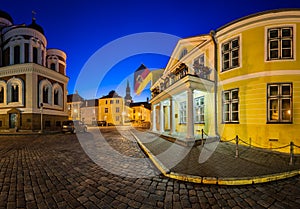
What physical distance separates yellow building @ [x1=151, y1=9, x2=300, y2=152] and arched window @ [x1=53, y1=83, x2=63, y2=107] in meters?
23.6

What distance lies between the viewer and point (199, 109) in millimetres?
13000

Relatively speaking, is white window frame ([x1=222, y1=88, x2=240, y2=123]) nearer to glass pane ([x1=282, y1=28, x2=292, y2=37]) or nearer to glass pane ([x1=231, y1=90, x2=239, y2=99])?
glass pane ([x1=231, y1=90, x2=239, y2=99])

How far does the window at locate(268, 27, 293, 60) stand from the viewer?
8.66 meters

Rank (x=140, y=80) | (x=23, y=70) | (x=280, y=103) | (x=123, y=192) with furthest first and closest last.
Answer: (x=140, y=80) → (x=23, y=70) → (x=280, y=103) → (x=123, y=192)

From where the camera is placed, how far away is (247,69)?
9508 mm

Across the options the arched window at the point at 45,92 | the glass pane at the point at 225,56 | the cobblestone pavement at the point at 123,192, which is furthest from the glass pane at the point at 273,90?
the arched window at the point at 45,92

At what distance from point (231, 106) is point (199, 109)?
294cm

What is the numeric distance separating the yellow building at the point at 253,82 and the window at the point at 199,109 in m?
Result: 0.74

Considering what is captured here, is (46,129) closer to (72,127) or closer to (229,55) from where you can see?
(72,127)

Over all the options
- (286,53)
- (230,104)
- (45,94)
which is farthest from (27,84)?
(286,53)

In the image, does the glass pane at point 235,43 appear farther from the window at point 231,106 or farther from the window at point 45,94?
the window at point 45,94

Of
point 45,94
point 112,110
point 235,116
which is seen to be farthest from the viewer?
point 112,110

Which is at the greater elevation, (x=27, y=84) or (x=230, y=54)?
(x=230, y=54)

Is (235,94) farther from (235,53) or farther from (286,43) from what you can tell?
(286,43)
